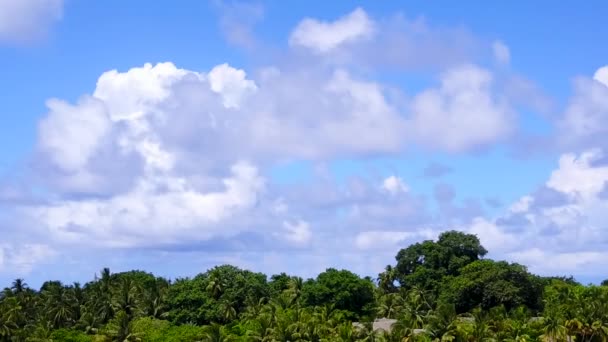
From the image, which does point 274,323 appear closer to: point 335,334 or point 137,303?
point 335,334

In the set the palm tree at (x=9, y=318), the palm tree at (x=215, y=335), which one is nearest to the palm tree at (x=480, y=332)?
the palm tree at (x=215, y=335)

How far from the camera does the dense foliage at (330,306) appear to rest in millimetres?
85250

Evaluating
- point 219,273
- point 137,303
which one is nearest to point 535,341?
point 219,273

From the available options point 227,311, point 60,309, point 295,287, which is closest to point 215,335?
point 227,311

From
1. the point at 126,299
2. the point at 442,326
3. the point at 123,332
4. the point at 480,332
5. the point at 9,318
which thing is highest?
the point at 126,299

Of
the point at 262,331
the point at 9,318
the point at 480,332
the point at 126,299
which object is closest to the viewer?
the point at 480,332

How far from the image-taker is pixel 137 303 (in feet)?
369

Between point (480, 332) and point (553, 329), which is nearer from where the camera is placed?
point (480, 332)

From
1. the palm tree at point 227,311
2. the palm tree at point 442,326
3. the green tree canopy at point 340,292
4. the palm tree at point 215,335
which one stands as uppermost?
the green tree canopy at point 340,292

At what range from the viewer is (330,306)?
9900 cm

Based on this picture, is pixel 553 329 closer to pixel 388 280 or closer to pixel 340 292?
pixel 340 292

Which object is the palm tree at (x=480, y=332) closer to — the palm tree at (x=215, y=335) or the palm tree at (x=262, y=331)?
the palm tree at (x=262, y=331)

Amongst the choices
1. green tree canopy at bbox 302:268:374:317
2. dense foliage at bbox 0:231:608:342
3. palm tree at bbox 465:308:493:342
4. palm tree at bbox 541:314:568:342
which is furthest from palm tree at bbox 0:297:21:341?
palm tree at bbox 541:314:568:342

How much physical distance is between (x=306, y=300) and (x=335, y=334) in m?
24.0
